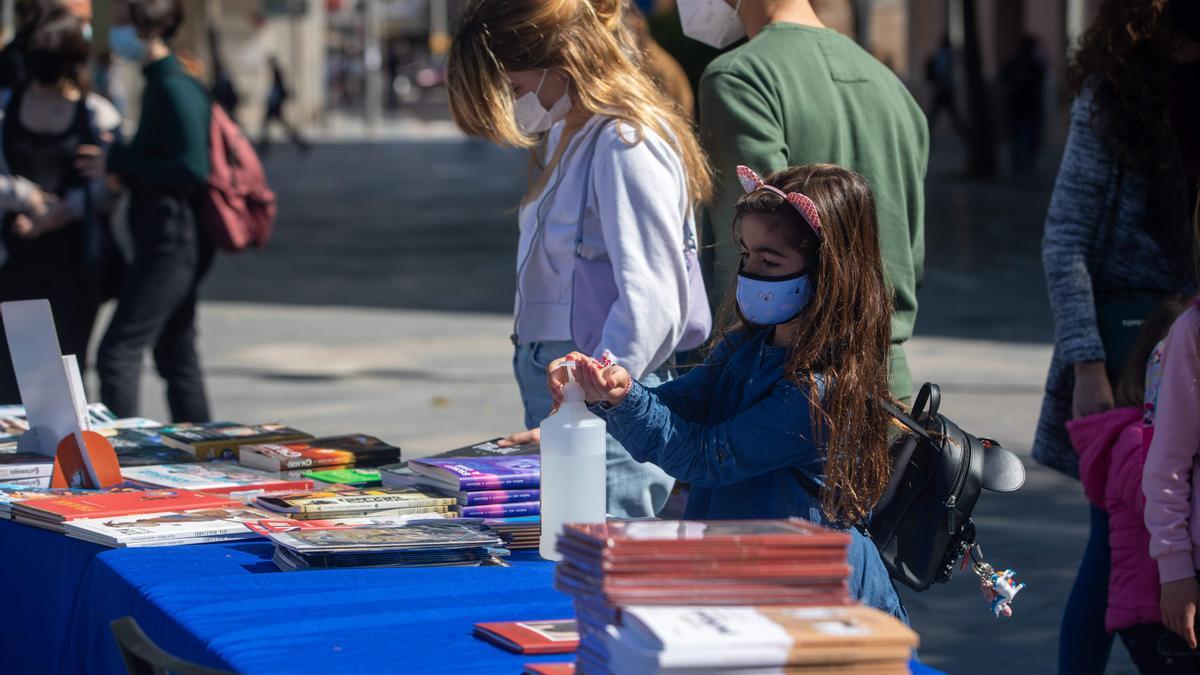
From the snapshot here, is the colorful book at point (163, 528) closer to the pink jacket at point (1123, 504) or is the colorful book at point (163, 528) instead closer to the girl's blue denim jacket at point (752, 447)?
the girl's blue denim jacket at point (752, 447)

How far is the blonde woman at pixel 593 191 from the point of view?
3.43 metres

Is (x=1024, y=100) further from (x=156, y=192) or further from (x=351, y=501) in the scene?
(x=351, y=501)

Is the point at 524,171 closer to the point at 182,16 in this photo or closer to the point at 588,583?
the point at 588,583

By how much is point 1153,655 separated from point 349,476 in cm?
176

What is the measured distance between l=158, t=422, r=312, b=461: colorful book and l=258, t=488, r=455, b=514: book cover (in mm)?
642

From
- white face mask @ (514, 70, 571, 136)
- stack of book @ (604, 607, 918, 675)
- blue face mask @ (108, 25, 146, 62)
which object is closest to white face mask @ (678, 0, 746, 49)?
white face mask @ (514, 70, 571, 136)

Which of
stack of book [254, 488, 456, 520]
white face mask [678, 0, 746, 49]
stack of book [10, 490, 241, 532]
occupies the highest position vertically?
white face mask [678, 0, 746, 49]

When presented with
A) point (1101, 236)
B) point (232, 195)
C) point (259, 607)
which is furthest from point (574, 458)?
point (232, 195)

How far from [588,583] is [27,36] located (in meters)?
4.76

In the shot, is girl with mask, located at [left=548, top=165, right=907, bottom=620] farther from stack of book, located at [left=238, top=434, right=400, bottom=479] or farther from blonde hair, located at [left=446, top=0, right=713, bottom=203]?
stack of book, located at [left=238, top=434, right=400, bottom=479]

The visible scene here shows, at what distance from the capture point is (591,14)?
11.5 feet

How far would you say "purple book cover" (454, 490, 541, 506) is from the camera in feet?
10.8

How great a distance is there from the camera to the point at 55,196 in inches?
241

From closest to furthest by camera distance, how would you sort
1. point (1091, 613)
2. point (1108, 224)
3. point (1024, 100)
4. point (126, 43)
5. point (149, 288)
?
point (1091, 613), point (1108, 224), point (149, 288), point (126, 43), point (1024, 100)
